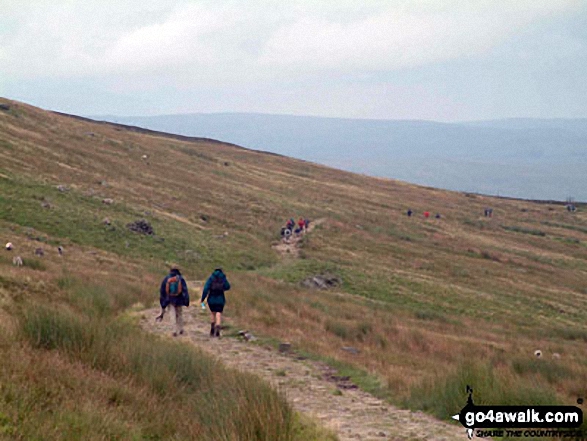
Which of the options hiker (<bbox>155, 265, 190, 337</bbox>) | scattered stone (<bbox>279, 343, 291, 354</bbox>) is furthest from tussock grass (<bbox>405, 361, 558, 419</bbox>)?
hiker (<bbox>155, 265, 190, 337</bbox>)

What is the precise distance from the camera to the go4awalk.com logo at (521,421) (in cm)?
891

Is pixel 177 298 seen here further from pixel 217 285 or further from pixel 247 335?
pixel 247 335

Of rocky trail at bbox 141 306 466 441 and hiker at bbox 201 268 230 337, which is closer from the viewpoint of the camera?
rocky trail at bbox 141 306 466 441

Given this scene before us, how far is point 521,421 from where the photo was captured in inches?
372

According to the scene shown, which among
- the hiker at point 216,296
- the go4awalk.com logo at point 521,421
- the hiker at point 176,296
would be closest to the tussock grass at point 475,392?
the go4awalk.com logo at point 521,421

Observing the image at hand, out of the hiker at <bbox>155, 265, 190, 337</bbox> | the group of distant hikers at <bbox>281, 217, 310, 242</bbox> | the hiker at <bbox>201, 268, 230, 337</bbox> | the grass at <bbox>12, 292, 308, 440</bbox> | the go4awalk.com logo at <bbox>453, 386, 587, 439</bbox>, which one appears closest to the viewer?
the grass at <bbox>12, 292, 308, 440</bbox>

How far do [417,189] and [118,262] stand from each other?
281 ft

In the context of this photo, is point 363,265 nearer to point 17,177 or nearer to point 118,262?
point 118,262

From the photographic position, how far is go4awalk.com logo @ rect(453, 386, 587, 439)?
351 inches

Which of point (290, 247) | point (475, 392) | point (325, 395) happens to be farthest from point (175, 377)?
point (290, 247)

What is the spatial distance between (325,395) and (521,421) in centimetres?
357

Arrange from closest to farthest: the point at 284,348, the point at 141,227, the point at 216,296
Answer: the point at 284,348, the point at 216,296, the point at 141,227

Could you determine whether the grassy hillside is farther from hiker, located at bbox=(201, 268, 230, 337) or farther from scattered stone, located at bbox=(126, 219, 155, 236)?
hiker, located at bbox=(201, 268, 230, 337)

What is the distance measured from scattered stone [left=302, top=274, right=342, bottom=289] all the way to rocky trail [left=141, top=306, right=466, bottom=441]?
1721 cm
